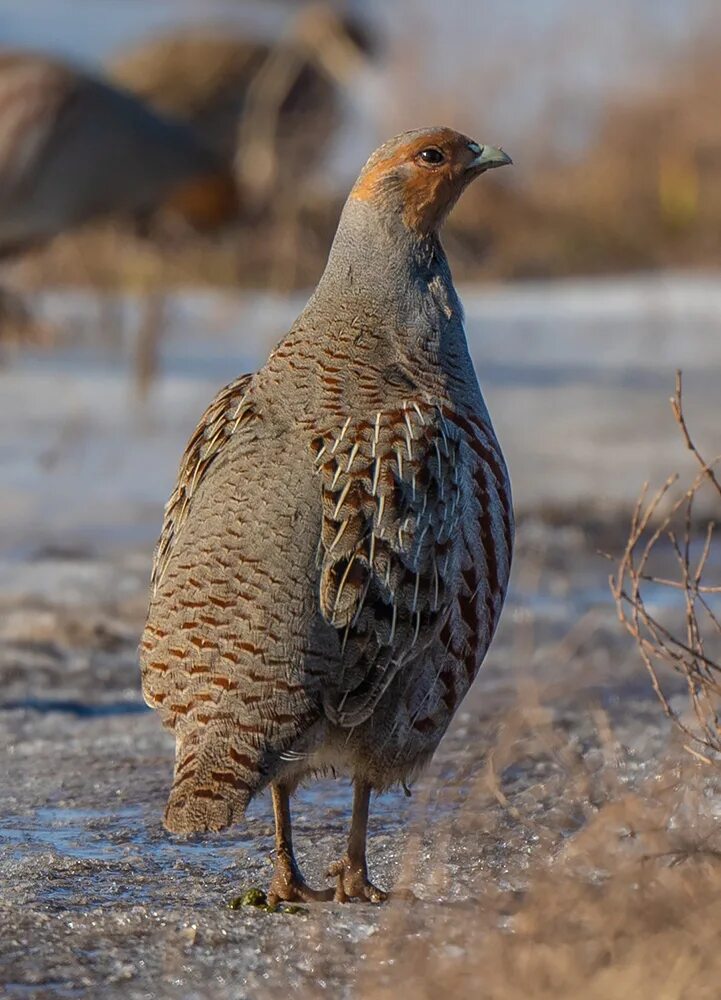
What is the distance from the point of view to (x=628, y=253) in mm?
14727

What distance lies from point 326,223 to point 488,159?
7.82 metres

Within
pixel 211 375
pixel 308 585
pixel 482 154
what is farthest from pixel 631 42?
pixel 308 585

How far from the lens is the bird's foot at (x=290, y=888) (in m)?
3.14

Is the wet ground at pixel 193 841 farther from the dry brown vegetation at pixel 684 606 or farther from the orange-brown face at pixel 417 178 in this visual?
the orange-brown face at pixel 417 178

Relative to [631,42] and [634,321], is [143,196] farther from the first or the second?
[631,42]

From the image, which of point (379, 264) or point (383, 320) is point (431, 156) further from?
point (383, 320)

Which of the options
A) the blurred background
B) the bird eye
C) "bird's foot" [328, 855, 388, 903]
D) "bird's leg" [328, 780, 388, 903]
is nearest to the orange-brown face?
the bird eye

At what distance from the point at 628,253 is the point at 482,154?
443 inches

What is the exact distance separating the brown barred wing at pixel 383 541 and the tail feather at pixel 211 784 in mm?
196

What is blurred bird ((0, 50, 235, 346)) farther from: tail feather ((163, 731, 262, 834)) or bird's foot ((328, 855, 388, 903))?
tail feather ((163, 731, 262, 834))

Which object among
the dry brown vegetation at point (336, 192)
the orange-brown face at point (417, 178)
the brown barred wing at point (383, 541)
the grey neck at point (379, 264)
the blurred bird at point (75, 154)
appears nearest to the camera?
the brown barred wing at point (383, 541)

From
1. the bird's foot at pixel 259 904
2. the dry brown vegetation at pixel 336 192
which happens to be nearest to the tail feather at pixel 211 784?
the bird's foot at pixel 259 904

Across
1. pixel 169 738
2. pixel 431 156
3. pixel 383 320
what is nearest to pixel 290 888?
pixel 383 320

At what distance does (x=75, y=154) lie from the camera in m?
8.67
